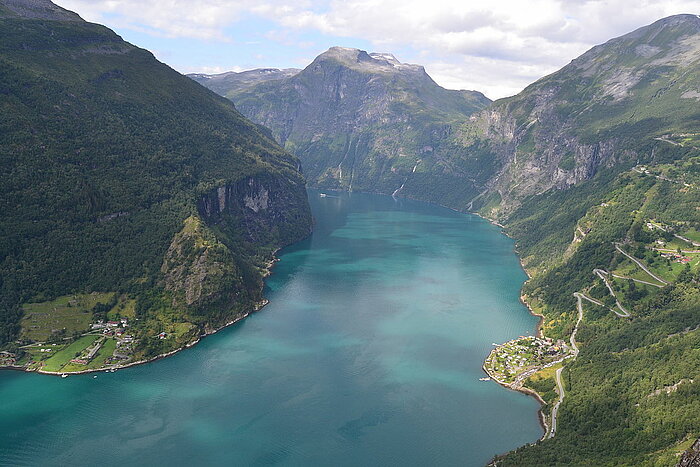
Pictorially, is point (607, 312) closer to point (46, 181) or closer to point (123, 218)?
point (123, 218)

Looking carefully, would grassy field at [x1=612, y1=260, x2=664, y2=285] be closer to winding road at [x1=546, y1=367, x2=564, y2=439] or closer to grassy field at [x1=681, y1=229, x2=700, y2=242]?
grassy field at [x1=681, y1=229, x2=700, y2=242]

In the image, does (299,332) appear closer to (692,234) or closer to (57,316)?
(57,316)

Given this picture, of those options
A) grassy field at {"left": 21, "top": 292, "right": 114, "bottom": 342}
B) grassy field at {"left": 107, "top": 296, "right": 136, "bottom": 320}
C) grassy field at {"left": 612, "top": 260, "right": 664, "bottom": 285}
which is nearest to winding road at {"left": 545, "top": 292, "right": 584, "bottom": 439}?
grassy field at {"left": 612, "top": 260, "right": 664, "bottom": 285}

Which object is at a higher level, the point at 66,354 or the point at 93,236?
the point at 93,236

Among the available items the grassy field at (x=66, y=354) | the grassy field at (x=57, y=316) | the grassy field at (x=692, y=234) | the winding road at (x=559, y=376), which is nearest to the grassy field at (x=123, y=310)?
the grassy field at (x=57, y=316)

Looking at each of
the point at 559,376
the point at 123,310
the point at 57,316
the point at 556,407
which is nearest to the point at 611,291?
the point at 559,376

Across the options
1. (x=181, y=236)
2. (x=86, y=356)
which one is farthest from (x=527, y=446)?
(x=181, y=236)
